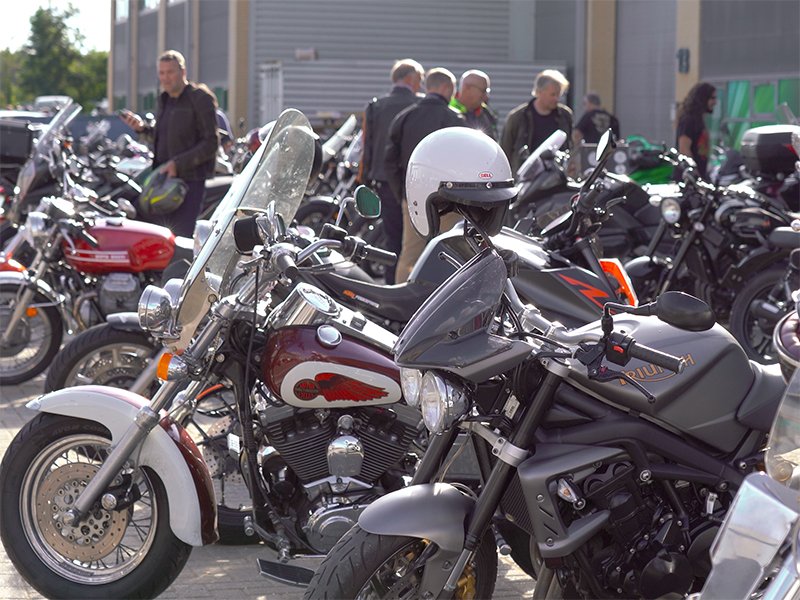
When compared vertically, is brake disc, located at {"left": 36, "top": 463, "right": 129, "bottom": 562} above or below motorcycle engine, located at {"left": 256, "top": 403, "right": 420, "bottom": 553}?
below

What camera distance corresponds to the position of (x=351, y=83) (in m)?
24.4

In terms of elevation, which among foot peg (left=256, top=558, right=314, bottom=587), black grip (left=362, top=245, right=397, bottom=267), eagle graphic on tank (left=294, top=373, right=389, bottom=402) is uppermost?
black grip (left=362, top=245, right=397, bottom=267)

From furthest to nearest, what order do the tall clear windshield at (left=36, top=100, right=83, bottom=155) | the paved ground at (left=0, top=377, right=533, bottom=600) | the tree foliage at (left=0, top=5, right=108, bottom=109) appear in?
the tree foliage at (left=0, top=5, right=108, bottom=109), the tall clear windshield at (left=36, top=100, right=83, bottom=155), the paved ground at (left=0, top=377, right=533, bottom=600)

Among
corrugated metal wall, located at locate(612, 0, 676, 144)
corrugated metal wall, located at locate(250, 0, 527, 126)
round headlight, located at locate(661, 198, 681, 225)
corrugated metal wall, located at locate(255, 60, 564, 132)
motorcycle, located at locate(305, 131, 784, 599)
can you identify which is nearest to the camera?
motorcycle, located at locate(305, 131, 784, 599)

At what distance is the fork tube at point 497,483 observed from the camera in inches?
120

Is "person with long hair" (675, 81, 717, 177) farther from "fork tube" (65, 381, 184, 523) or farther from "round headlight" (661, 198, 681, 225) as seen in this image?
"fork tube" (65, 381, 184, 523)

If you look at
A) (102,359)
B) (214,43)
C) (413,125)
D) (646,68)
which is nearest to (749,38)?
(646,68)

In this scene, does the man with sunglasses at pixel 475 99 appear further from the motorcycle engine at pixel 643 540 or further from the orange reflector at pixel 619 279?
the motorcycle engine at pixel 643 540

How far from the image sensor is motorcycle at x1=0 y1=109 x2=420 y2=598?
3994mm

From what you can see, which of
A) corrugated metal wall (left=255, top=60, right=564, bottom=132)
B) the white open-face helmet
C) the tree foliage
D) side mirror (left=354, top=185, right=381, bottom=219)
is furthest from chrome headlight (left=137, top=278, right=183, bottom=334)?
the tree foliage

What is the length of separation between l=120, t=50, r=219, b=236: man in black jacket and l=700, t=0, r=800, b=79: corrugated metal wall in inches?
497

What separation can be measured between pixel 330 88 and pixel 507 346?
21549mm

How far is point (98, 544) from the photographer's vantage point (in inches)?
160

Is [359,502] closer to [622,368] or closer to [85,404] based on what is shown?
[85,404]
